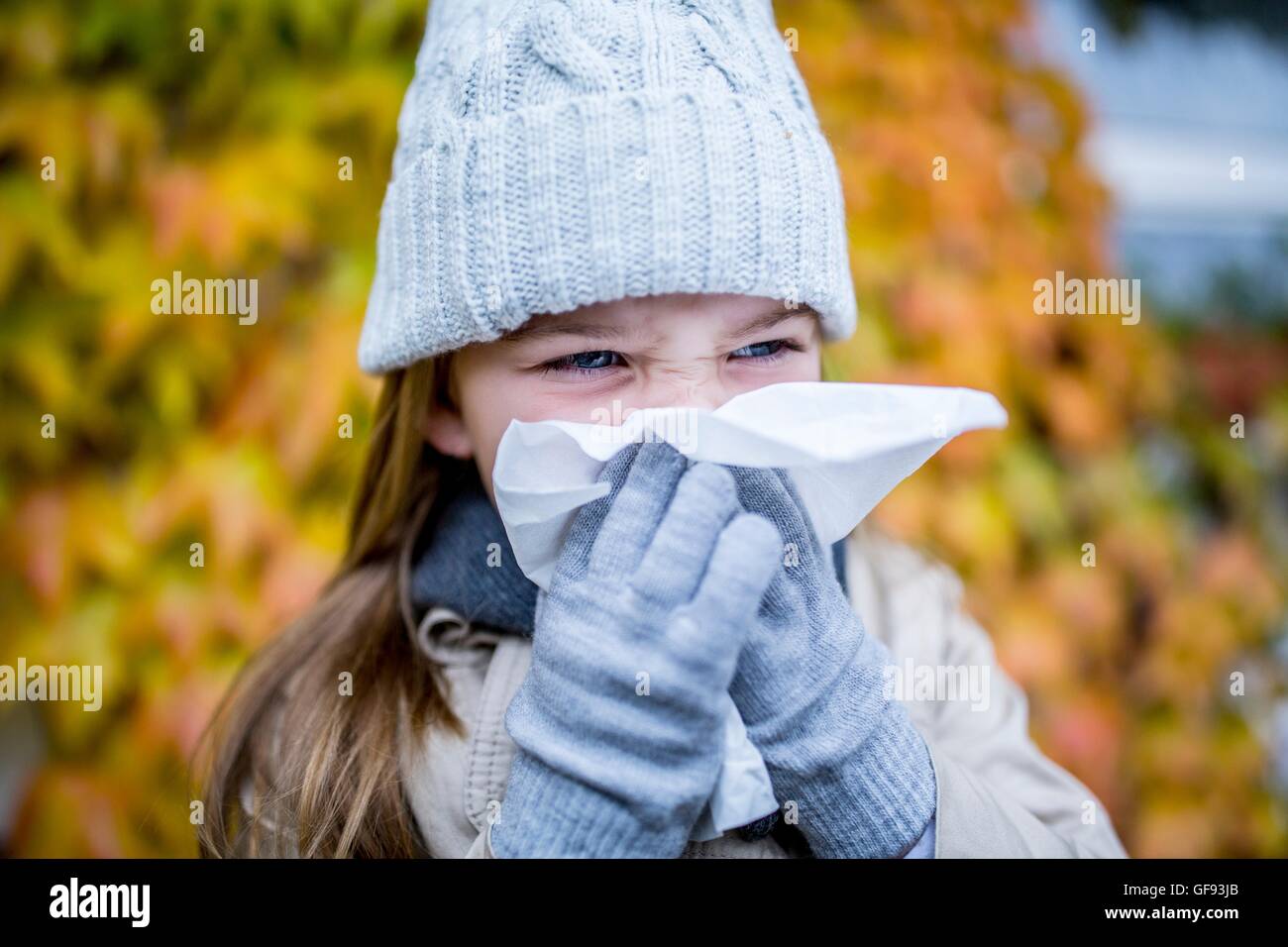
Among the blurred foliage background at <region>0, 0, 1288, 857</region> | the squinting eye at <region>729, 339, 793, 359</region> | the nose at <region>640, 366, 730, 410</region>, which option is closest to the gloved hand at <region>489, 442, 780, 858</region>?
the nose at <region>640, 366, 730, 410</region>

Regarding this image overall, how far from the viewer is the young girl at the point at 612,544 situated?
95 centimetres

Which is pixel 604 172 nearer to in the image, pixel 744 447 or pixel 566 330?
pixel 566 330

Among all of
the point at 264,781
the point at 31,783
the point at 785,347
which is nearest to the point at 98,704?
the point at 31,783

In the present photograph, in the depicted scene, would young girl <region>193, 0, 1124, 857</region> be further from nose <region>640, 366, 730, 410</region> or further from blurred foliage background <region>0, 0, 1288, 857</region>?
blurred foliage background <region>0, 0, 1288, 857</region>

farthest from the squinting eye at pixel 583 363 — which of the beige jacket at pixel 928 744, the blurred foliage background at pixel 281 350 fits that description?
the blurred foliage background at pixel 281 350

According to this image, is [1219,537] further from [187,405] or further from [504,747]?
[187,405]

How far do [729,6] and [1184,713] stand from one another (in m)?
1.94

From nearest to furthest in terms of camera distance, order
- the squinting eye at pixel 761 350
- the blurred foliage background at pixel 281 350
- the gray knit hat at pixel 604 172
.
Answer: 1. the gray knit hat at pixel 604 172
2. the squinting eye at pixel 761 350
3. the blurred foliage background at pixel 281 350

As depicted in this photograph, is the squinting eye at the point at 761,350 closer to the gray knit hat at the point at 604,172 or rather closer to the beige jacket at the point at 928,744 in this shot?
the gray knit hat at the point at 604,172

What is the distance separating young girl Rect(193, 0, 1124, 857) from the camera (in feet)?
3.11

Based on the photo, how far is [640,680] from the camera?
920 mm

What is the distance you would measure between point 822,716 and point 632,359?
436 millimetres

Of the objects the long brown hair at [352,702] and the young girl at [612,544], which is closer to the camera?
the young girl at [612,544]

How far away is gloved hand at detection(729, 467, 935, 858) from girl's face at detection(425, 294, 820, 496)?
13 centimetres
